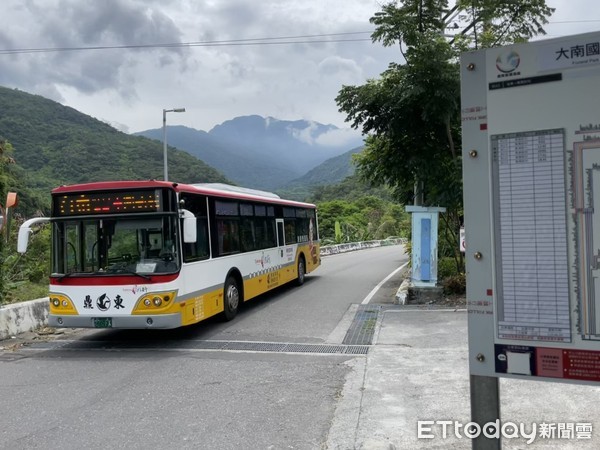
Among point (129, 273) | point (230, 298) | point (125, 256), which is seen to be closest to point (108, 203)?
point (125, 256)

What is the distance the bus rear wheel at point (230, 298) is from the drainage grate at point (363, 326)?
232cm

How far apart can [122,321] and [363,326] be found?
4.11 m

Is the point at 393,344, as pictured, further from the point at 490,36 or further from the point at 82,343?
the point at 490,36

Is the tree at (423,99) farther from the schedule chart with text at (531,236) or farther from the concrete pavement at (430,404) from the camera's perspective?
the schedule chart with text at (531,236)

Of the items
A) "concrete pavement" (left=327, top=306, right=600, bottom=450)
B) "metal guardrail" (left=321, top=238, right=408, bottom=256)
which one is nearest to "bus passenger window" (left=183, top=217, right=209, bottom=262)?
"concrete pavement" (left=327, top=306, right=600, bottom=450)

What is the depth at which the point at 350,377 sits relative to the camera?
6.12 meters

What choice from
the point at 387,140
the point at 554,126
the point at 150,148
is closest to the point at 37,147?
the point at 150,148

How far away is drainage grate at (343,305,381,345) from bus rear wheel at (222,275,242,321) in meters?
2.32

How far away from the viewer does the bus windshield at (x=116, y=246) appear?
302 inches

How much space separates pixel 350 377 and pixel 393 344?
5.61 feet

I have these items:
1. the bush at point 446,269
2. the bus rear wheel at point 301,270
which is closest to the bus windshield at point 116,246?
the bush at point 446,269

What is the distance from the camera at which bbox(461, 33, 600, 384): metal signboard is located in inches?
96.7

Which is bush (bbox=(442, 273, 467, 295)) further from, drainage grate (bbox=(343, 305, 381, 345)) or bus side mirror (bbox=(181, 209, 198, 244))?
bus side mirror (bbox=(181, 209, 198, 244))

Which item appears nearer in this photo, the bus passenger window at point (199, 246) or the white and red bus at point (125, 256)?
the white and red bus at point (125, 256)
